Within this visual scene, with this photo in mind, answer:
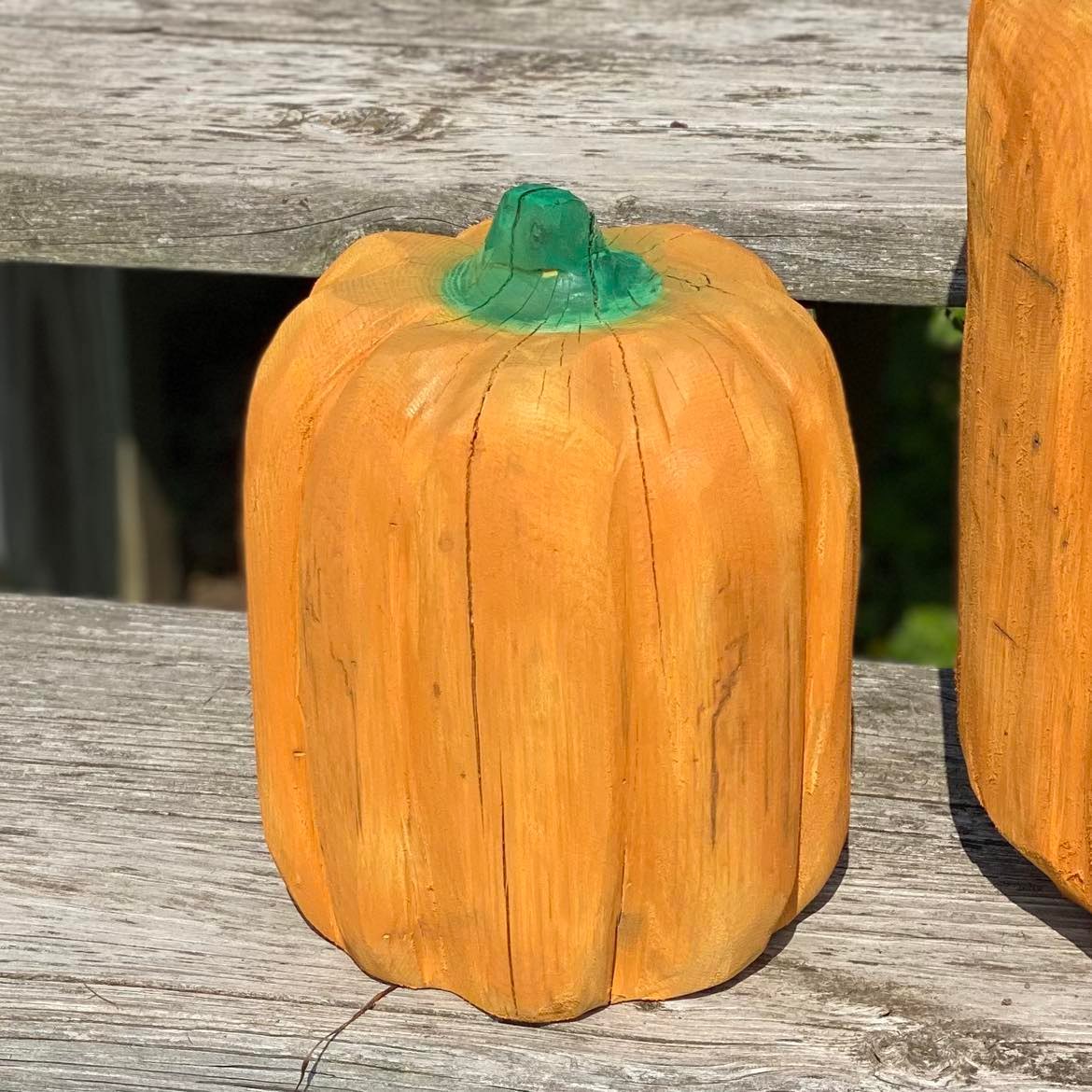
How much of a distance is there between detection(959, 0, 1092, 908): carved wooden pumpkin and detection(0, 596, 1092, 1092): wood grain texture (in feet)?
0.40

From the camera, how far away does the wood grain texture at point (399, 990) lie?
1.40 metres

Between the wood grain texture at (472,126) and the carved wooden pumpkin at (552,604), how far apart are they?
40cm

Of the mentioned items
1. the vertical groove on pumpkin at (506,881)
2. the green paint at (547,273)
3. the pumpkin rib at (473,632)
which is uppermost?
the green paint at (547,273)

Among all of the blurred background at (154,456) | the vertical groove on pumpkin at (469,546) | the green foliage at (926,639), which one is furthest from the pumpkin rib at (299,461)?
the green foliage at (926,639)

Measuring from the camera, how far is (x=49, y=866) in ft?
5.35

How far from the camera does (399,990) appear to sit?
4.84 ft

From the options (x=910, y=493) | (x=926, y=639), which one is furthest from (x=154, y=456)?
(x=926, y=639)

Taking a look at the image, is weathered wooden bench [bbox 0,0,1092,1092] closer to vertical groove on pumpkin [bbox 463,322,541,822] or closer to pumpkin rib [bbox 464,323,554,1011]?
pumpkin rib [bbox 464,323,554,1011]

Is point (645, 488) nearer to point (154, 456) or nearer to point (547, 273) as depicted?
point (547, 273)

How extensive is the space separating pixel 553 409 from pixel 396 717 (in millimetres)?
276

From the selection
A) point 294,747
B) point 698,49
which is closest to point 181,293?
point 698,49

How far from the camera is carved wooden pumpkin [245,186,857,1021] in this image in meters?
1.23

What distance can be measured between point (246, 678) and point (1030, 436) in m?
0.94

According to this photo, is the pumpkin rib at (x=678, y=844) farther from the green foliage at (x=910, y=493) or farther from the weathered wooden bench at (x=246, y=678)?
the green foliage at (x=910, y=493)
